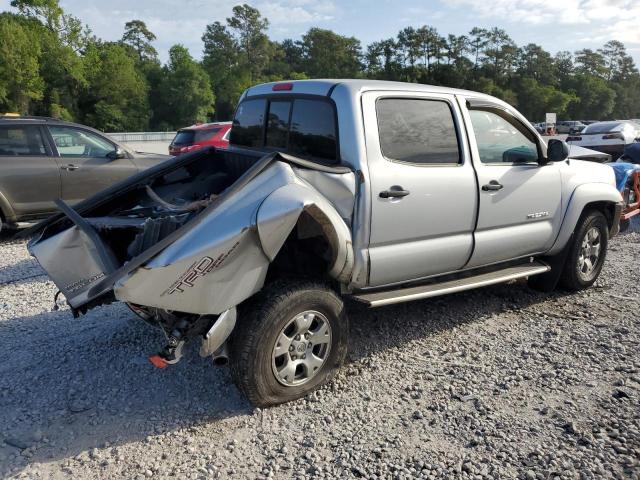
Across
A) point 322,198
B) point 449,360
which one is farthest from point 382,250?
point 449,360

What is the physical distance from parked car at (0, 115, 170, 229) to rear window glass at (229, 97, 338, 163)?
4.24m

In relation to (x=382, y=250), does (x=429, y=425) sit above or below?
below

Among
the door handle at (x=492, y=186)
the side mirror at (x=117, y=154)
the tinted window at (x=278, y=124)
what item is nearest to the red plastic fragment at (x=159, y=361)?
the tinted window at (x=278, y=124)

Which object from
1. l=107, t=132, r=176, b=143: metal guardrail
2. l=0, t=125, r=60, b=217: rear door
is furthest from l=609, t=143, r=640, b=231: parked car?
l=107, t=132, r=176, b=143: metal guardrail

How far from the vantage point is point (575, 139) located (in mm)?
18266

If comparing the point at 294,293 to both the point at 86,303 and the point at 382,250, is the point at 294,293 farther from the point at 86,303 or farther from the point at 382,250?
the point at 86,303

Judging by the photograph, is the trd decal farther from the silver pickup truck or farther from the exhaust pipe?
the exhaust pipe

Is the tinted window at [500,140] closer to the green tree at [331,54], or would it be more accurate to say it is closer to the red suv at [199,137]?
the red suv at [199,137]

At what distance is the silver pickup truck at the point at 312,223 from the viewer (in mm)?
3113

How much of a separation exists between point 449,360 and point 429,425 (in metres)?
0.92

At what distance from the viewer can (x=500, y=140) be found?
4.66 meters

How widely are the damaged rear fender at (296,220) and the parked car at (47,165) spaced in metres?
5.84

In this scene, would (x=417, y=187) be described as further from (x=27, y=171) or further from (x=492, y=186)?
(x=27, y=171)

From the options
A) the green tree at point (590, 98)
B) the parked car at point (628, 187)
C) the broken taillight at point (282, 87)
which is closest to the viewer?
the broken taillight at point (282, 87)
